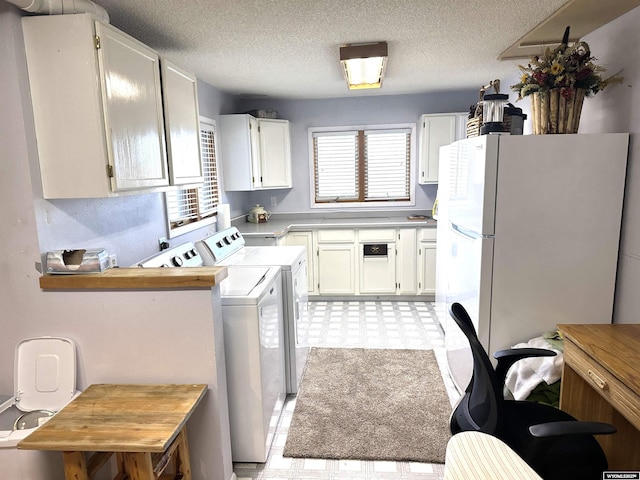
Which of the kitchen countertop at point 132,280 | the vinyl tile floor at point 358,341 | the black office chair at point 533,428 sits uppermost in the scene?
the kitchen countertop at point 132,280

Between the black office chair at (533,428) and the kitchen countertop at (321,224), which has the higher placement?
the kitchen countertop at (321,224)

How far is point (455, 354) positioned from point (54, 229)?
2418mm

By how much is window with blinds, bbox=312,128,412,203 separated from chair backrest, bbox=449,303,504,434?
11.5ft

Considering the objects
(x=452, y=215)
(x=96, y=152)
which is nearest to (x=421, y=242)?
(x=452, y=215)

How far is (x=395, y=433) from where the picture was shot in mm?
2375

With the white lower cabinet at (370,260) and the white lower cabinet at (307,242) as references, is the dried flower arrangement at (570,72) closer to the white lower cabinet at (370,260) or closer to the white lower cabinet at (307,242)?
the white lower cabinet at (370,260)

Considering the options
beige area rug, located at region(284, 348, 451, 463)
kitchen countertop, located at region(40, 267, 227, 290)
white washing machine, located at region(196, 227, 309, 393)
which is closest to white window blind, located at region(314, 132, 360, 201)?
white washing machine, located at region(196, 227, 309, 393)

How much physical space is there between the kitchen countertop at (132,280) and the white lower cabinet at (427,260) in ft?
10.2


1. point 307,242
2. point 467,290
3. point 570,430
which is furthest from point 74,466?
point 307,242

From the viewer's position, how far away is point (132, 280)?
5.69 feet

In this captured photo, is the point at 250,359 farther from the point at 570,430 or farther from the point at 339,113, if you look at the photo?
the point at 339,113

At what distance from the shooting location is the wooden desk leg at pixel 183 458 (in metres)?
1.75

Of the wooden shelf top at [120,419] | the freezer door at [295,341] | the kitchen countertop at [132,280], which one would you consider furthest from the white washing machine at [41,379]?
the freezer door at [295,341]

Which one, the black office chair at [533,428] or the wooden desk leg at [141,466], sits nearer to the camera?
the black office chair at [533,428]
